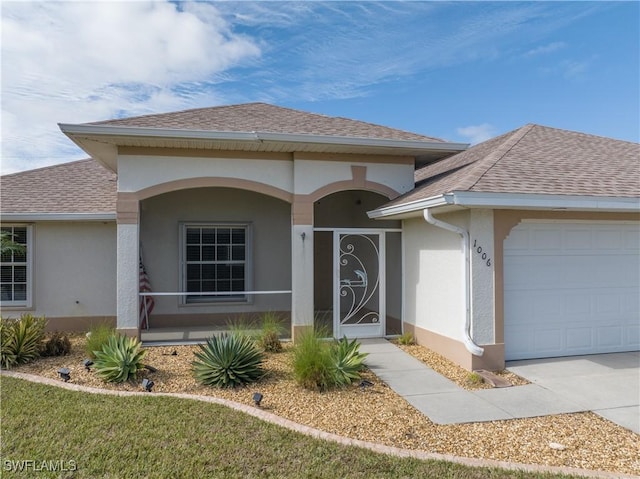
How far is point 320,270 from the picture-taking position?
44.9 feet

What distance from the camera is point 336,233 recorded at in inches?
396

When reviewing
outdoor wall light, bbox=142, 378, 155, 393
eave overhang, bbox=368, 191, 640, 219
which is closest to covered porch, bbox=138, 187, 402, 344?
eave overhang, bbox=368, 191, 640, 219

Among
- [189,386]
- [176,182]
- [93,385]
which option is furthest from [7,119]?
[189,386]

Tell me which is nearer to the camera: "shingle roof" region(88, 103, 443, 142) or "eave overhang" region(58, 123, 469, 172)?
"eave overhang" region(58, 123, 469, 172)

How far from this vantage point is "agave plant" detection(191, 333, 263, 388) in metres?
6.75

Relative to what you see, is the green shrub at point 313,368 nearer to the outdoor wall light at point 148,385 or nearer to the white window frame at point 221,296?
the outdoor wall light at point 148,385

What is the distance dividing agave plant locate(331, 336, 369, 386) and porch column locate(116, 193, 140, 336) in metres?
4.75

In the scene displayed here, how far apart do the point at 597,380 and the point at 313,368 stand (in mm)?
4744

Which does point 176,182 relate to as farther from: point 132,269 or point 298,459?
point 298,459

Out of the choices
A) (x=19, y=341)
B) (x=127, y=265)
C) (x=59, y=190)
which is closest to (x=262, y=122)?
(x=127, y=265)

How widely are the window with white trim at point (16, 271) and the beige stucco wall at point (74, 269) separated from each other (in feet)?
0.59

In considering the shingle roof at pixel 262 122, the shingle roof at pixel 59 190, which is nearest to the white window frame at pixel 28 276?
the shingle roof at pixel 59 190

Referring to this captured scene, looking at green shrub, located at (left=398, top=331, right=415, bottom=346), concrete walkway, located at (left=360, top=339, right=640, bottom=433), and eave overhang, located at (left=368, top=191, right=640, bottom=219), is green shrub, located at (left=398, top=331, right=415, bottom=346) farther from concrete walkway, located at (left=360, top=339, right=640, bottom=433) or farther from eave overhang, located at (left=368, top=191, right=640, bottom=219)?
eave overhang, located at (left=368, top=191, right=640, bottom=219)

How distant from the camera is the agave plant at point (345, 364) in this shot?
263 inches
